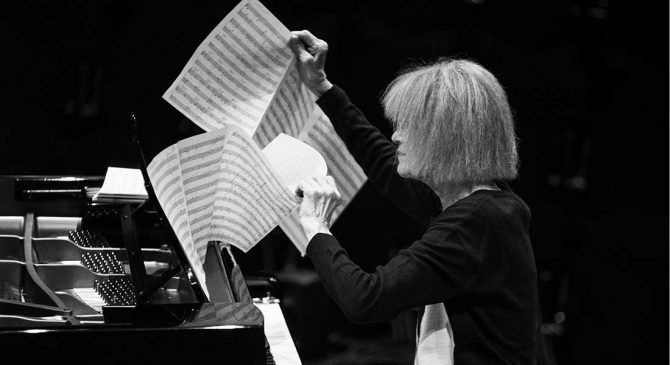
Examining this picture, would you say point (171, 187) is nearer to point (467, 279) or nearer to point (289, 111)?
point (289, 111)

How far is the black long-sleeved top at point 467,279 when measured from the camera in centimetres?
141

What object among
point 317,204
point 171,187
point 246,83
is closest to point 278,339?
point 317,204

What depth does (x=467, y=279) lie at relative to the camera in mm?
1435

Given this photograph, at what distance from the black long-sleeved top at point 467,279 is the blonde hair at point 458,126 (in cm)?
6

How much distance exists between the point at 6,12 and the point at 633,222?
8.88 feet

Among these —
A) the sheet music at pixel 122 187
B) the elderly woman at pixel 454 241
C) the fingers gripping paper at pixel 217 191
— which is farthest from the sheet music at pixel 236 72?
the sheet music at pixel 122 187

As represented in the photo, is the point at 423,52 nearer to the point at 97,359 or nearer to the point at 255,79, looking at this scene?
the point at 255,79

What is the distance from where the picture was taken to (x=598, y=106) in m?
3.59

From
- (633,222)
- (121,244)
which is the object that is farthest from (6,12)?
(633,222)

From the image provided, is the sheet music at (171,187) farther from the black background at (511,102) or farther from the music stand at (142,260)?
the black background at (511,102)

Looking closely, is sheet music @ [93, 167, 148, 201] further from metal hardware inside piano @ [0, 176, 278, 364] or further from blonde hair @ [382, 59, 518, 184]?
blonde hair @ [382, 59, 518, 184]

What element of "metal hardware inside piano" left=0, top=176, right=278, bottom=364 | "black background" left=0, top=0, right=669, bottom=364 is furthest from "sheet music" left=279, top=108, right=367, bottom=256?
"black background" left=0, top=0, right=669, bottom=364

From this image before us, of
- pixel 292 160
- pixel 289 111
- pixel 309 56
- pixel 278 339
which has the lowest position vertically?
pixel 278 339

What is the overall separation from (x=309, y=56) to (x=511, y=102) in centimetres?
182
